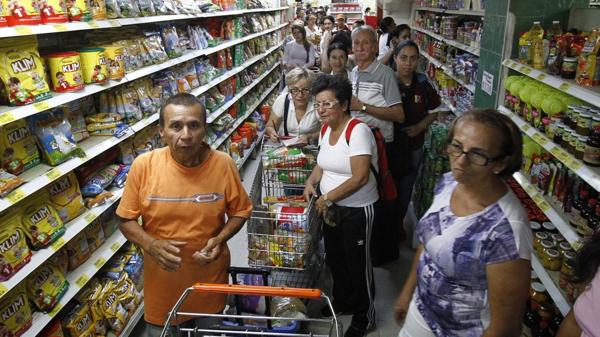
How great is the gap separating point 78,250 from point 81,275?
16 cm

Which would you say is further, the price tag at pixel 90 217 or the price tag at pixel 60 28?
the price tag at pixel 90 217

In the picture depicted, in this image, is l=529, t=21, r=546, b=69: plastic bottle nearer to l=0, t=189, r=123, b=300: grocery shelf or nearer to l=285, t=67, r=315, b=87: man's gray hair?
l=285, t=67, r=315, b=87: man's gray hair

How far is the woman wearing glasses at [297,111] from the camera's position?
3346mm

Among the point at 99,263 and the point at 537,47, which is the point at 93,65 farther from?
the point at 537,47

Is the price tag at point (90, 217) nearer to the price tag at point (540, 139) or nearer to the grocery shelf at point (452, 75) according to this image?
the price tag at point (540, 139)

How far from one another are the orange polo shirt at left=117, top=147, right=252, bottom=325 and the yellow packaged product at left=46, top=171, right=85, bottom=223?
836 millimetres

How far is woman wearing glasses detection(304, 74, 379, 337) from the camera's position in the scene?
8.60ft

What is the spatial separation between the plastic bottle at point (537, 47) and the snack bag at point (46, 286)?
3.10m

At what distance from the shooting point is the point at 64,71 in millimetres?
2523

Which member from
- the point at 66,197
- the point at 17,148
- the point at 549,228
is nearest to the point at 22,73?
the point at 17,148

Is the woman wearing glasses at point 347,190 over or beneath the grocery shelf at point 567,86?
beneath

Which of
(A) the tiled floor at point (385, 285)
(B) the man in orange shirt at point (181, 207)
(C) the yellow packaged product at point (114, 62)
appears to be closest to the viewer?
(B) the man in orange shirt at point (181, 207)

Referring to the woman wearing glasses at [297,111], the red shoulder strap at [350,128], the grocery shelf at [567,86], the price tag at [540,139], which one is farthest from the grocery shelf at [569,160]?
the woman wearing glasses at [297,111]

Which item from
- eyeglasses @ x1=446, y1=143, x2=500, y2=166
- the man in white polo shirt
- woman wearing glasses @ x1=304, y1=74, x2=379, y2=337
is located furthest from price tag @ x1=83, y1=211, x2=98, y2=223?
eyeglasses @ x1=446, y1=143, x2=500, y2=166
